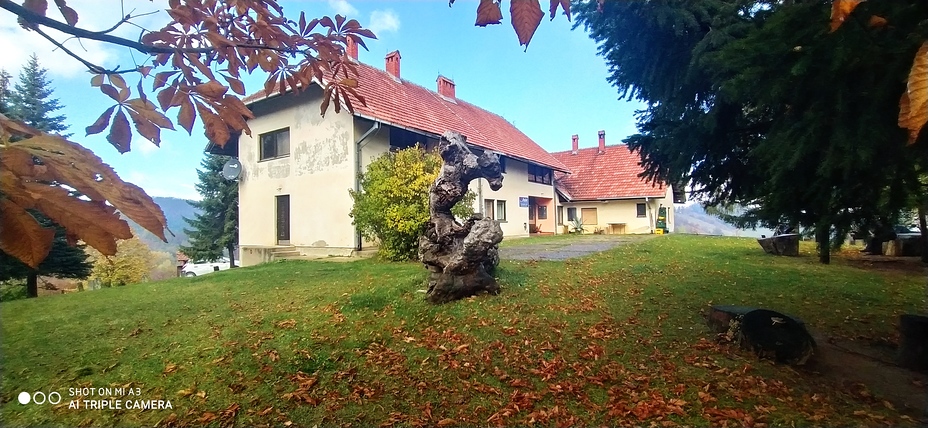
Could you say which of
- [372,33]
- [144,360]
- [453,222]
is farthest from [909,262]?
[144,360]

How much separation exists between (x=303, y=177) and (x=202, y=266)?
1372 cm

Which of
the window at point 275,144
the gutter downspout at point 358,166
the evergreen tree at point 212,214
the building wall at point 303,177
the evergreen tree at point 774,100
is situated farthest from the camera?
the evergreen tree at point 212,214

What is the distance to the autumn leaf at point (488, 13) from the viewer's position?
128cm

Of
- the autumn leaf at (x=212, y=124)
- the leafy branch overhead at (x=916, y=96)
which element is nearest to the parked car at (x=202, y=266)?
the autumn leaf at (x=212, y=124)

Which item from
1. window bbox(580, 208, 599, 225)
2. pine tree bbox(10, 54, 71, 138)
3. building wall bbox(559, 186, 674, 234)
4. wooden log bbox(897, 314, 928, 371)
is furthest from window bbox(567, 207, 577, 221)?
pine tree bbox(10, 54, 71, 138)

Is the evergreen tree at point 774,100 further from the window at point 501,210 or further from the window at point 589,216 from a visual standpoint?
the window at point 589,216

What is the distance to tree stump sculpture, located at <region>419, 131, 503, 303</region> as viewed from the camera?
16.7ft

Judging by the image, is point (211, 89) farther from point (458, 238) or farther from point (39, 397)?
point (458, 238)

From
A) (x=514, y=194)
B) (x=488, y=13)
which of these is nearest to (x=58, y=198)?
(x=488, y=13)

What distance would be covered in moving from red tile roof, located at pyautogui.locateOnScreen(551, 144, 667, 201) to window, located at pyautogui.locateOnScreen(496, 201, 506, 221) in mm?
7845

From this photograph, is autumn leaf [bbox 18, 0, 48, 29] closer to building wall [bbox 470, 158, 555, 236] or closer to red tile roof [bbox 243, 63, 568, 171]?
red tile roof [bbox 243, 63, 568, 171]

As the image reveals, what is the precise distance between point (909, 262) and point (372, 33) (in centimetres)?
1232

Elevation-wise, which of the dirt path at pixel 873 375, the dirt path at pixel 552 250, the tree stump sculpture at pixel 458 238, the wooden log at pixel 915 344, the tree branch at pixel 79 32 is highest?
the tree branch at pixel 79 32

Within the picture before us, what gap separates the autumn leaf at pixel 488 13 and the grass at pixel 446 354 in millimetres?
2415
